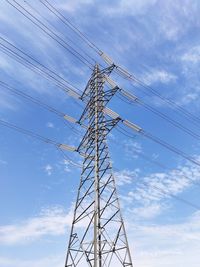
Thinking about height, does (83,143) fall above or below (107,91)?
below

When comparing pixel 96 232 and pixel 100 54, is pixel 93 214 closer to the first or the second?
pixel 96 232

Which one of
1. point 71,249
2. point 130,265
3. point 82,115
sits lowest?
point 130,265

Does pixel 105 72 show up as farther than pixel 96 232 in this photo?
Yes

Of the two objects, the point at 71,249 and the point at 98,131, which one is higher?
the point at 98,131

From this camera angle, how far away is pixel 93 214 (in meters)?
21.3

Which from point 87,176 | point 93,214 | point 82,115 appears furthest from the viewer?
point 82,115

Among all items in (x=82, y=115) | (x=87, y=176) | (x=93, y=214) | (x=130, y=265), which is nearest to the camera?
(x=130, y=265)

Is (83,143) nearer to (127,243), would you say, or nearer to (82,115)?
(82,115)

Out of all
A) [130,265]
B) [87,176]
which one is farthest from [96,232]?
[87,176]

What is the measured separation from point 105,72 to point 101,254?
14209mm

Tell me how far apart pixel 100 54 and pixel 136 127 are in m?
6.98

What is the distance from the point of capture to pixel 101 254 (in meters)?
20.1

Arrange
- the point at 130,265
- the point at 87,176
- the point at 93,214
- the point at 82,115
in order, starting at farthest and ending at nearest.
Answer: the point at 82,115 → the point at 87,176 → the point at 93,214 → the point at 130,265

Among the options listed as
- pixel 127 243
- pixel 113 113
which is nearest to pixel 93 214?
pixel 127 243
